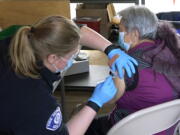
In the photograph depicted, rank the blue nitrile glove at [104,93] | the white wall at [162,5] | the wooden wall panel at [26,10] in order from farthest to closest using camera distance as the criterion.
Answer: the white wall at [162,5] → the wooden wall panel at [26,10] → the blue nitrile glove at [104,93]

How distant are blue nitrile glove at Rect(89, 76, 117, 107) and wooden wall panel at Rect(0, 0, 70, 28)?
875mm

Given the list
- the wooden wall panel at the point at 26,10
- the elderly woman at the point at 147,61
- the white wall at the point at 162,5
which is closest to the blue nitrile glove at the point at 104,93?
the elderly woman at the point at 147,61

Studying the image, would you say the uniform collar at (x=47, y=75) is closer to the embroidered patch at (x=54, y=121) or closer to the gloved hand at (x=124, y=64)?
the embroidered patch at (x=54, y=121)

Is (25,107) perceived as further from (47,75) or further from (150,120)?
(150,120)

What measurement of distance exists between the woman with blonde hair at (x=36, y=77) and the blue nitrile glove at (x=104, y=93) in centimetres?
4

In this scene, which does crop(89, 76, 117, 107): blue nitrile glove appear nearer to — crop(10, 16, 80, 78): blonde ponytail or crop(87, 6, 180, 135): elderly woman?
crop(87, 6, 180, 135): elderly woman

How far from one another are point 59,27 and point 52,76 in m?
0.20

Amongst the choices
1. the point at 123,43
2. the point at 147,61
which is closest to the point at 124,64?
the point at 147,61

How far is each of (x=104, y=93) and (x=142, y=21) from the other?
390 millimetres

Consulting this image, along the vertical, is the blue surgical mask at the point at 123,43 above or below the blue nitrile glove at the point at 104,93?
above

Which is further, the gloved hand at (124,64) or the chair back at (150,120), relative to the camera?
the gloved hand at (124,64)

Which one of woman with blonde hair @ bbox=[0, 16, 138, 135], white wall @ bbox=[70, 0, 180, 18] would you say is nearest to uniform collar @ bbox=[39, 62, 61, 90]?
woman with blonde hair @ bbox=[0, 16, 138, 135]

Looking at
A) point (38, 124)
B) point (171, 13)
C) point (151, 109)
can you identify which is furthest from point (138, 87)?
point (171, 13)

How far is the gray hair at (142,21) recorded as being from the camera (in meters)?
1.41
